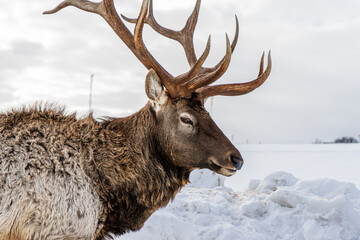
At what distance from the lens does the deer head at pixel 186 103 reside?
13.3 ft

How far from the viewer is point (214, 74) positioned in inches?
167

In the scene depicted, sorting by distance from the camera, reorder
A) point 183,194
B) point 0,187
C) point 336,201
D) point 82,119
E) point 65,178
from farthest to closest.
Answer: point 183,194 < point 336,201 < point 82,119 < point 65,178 < point 0,187

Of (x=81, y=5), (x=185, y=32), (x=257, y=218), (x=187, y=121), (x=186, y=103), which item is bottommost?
(x=257, y=218)

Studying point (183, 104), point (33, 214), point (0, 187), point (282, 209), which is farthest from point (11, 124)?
point (282, 209)

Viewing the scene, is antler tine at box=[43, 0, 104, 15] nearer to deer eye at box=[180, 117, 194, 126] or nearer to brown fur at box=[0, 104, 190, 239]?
brown fur at box=[0, 104, 190, 239]

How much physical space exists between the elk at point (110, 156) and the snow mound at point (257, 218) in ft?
5.24

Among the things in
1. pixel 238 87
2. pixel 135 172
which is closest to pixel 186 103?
pixel 238 87

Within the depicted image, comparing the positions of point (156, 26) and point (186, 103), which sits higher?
point (156, 26)

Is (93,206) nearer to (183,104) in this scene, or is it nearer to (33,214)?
(33,214)

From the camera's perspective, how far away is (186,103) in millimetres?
4234

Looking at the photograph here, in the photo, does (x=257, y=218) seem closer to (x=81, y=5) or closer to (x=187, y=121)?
(x=187, y=121)

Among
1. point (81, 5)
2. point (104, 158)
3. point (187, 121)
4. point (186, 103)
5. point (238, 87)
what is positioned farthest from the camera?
point (81, 5)

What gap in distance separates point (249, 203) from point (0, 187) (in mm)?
4428

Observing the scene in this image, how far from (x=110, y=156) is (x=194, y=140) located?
2.82ft
